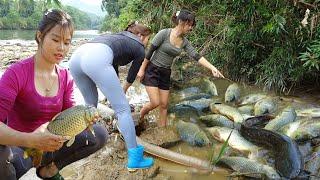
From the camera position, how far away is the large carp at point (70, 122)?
8.48 feet

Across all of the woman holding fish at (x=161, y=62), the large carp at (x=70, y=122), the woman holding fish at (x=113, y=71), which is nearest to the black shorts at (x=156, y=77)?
the woman holding fish at (x=161, y=62)

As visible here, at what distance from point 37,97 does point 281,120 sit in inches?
158

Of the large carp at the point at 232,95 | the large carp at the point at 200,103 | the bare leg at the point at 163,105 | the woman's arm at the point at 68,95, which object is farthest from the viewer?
the large carp at the point at 232,95

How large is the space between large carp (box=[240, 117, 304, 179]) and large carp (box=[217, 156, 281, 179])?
12 centimetres

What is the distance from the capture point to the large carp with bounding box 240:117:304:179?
4.28 meters

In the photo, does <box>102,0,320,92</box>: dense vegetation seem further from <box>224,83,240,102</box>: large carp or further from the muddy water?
<box>224,83,240,102</box>: large carp

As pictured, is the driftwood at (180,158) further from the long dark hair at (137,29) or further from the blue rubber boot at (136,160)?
the long dark hair at (137,29)

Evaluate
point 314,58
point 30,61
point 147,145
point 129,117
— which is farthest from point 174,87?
point 30,61

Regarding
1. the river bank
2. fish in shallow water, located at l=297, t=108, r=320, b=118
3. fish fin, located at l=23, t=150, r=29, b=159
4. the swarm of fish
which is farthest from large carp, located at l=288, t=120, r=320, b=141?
fish fin, located at l=23, t=150, r=29, b=159

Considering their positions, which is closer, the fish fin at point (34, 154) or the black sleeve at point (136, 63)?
the fish fin at point (34, 154)

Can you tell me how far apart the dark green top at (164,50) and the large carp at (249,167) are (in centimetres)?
182

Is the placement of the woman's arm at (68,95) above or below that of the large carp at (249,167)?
above

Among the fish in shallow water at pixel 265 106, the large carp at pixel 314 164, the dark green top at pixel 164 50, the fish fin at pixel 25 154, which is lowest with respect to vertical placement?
the fish in shallow water at pixel 265 106

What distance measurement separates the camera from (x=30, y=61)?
267 centimetres
